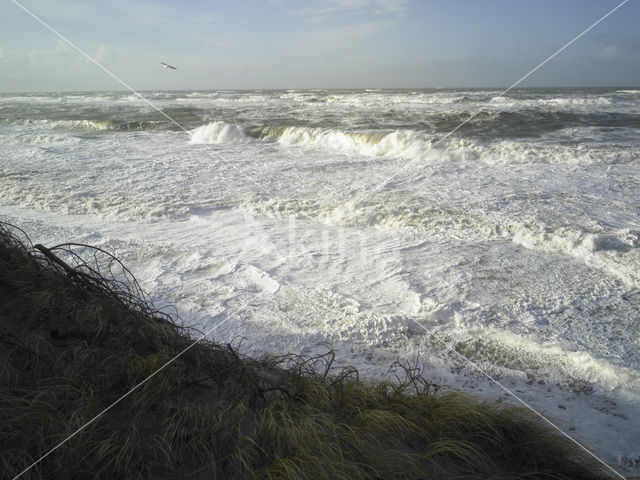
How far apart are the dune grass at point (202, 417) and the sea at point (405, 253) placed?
0.59m

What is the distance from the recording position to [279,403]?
2.29m

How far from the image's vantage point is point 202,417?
6.49ft

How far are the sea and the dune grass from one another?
1.93 ft

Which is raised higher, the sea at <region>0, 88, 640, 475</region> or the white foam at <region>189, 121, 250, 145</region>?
the white foam at <region>189, 121, 250, 145</region>

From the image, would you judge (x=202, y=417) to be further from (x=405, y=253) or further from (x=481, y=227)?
(x=481, y=227)

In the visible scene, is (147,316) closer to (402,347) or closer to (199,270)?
(199,270)

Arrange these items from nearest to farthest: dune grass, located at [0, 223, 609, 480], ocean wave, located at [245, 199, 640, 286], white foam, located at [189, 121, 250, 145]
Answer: dune grass, located at [0, 223, 609, 480]
ocean wave, located at [245, 199, 640, 286]
white foam, located at [189, 121, 250, 145]

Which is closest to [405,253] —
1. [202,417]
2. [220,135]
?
[202,417]

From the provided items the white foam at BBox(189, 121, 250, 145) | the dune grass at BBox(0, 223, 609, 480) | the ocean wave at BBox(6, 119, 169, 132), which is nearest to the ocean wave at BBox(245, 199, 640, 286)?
the dune grass at BBox(0, 223, 609, 480)

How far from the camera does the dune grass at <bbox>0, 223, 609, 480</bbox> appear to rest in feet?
5.57

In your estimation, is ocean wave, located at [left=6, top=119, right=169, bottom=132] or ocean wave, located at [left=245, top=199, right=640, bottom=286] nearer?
ocean wave, located at [left=245, top=199, right=640, bottom=286]

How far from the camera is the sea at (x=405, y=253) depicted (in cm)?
321

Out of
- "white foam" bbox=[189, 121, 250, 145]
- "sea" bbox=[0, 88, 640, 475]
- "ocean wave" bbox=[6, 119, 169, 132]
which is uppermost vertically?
"ocean wave" bbox=[6, 119, 169, 132]

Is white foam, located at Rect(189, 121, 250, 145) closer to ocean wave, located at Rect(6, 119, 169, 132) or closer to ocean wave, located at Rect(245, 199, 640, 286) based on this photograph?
ocean wave, located at Rect(6, 119, 169, 132)
